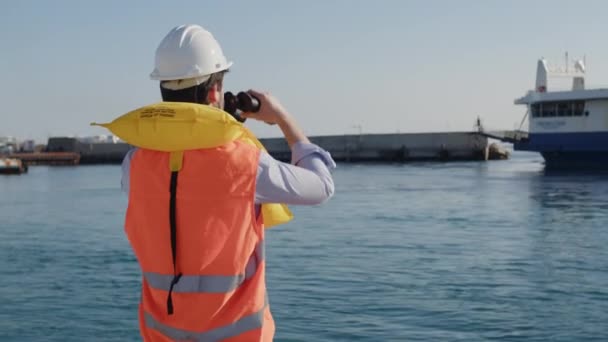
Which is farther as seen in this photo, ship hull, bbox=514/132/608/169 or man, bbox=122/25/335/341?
ship hull, bbox=514/132/608/169

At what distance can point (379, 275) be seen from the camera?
38.1 ft

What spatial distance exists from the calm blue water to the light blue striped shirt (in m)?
5.97

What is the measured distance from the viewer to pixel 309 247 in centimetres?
1481

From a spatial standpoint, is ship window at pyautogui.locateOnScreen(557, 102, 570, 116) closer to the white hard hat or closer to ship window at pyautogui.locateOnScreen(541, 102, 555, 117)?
ship window at pyautogui.locateOnScreen(541, 102, 555, 117)

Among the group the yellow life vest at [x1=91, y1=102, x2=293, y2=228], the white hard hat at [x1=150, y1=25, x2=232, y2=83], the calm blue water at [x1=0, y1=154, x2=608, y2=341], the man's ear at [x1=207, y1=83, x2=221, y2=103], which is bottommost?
the calm blue water at [x1=0, y1=154, x2=608, y2=341]

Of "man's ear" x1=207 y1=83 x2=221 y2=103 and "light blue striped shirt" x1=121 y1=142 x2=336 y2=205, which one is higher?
"man's ear" x1=207 y1=83 x2=221 y2=103

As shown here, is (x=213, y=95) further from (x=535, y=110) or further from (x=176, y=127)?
(x=535, y=110)

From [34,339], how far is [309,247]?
23.1 feet

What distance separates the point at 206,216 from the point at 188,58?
0.48 m

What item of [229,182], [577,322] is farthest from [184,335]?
[577,322]

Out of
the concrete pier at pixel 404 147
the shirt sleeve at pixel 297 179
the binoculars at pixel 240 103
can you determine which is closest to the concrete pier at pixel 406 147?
the concrete pier at pixel 404 147

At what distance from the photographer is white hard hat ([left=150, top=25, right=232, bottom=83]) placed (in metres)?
2.29

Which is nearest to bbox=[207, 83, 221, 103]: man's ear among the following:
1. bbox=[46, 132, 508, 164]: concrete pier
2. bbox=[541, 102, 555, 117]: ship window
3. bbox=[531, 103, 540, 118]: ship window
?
bbox=[541, 102, 555, 117]: ship window

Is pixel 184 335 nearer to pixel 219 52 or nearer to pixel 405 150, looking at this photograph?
pixel 219 52
